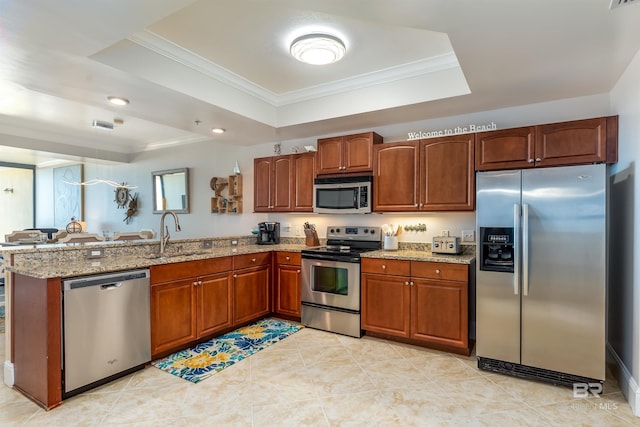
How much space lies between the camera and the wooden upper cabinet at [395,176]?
3.58 m

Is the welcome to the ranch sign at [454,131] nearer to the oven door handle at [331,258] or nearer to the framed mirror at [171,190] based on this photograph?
the oven door handle at [331,258]

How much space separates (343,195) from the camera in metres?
4.02

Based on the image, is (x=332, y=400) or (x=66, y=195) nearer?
(x=332, y=400)

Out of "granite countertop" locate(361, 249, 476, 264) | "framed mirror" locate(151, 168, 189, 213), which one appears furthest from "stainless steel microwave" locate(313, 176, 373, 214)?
"framed mirror" locate(151, 168, 189, 213)

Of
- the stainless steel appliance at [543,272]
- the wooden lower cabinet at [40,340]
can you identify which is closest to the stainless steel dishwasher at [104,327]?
the wooden lower cabinet at [40,340]

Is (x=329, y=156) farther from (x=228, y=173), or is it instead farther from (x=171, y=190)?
(x=171, y=190)

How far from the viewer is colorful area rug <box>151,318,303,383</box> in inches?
111

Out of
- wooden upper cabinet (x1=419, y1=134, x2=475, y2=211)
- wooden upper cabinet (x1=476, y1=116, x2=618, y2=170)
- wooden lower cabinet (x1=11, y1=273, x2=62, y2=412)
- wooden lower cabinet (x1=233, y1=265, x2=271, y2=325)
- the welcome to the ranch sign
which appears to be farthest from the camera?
wooden lower cabinet (x1=233, y1=265, x2=271, y2=325)

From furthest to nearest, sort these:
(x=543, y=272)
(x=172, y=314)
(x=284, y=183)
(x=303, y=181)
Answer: (x=284, y=183)
(x=303, y=181)
(x=172, y=314)
(x=543, y=272)

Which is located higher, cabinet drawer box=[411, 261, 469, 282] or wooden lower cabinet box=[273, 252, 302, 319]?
cabinet drawer box=[411, 261, 469, 282]

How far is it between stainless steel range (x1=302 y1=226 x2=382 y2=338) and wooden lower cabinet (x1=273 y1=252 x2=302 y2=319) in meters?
0.12

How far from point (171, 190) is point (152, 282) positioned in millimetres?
3893

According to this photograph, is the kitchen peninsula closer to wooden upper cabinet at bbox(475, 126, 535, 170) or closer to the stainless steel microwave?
the stainless steel microwave

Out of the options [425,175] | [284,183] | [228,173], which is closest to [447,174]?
[425,175]
